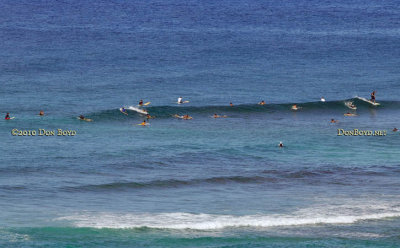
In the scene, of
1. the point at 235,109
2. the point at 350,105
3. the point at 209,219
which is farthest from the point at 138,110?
the point at 209,219

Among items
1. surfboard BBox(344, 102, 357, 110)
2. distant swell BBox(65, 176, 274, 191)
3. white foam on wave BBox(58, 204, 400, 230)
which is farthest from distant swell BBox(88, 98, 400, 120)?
white foam on wave BBox(58, 204, 400, 230)

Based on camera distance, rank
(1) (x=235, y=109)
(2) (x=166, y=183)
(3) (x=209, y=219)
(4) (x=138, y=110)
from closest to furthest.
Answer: (3) (x=209, y=219) < (2) (x=166, y=183) < (4) (x=138, y=110) < (1) (x=235, y=109)

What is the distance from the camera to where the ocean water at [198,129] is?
48.3m

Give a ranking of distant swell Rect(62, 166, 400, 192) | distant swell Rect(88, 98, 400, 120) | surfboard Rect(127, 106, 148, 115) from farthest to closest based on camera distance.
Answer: surfboard Rect(127, 106, 148, 115), distant swell Rect(88, 98, 400, 120), distant swell Rect(62, 166, 400, 192)

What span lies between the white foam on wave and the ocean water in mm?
163

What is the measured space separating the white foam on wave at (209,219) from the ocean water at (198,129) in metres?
0.16

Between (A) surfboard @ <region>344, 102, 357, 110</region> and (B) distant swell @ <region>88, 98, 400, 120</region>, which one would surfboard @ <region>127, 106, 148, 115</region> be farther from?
(A) surfboard @ <region>344, 102, 357, 110</region>

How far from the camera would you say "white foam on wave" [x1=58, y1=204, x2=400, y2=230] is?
47938 mm

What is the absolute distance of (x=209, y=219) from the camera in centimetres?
4919

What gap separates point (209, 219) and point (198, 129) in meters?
31.5

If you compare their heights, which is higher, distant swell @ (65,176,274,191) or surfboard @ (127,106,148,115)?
surfboard @ (127,106,148,115)

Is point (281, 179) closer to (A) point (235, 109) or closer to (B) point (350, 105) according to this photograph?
(A) point (235, 109)

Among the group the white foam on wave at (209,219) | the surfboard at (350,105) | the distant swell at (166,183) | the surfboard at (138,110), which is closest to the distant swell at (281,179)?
the distant swell at (166,183)

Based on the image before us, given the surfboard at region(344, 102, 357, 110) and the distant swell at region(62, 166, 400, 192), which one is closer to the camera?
the distant swell at region(62, 166, 400, 192)
